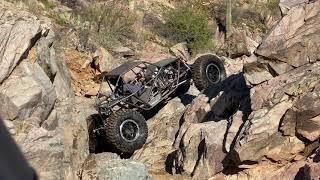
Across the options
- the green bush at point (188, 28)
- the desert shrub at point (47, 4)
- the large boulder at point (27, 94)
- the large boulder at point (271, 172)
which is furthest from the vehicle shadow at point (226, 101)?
the green bush at point (188, 28)

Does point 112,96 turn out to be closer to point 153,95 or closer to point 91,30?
point 153,95

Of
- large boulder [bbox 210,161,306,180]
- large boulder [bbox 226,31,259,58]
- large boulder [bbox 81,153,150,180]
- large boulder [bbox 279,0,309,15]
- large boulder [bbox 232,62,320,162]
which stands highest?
large boulder [bbox 279,0,309,15]

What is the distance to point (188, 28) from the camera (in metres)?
21.7

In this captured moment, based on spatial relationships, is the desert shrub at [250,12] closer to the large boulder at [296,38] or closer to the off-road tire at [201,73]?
the off-road tire at [201,73]

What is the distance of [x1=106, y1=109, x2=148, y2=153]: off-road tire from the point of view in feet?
32.6

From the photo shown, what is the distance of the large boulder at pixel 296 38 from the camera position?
752 cm

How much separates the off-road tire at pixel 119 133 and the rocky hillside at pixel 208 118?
210 millimetres

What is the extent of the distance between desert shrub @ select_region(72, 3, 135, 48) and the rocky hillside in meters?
6.69

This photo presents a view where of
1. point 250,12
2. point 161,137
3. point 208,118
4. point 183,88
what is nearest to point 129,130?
point 161,137

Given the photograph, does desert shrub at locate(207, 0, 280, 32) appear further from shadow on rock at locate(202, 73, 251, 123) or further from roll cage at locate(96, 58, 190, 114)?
shadow on rock at locate(202, 73, 251, 123)

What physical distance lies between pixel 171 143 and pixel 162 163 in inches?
22.1

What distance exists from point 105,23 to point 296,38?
38.4 ft

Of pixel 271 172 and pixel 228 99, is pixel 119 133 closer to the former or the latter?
pixel 228 99

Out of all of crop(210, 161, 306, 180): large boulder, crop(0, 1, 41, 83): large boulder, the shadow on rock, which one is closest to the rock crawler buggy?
the shadow on rock
